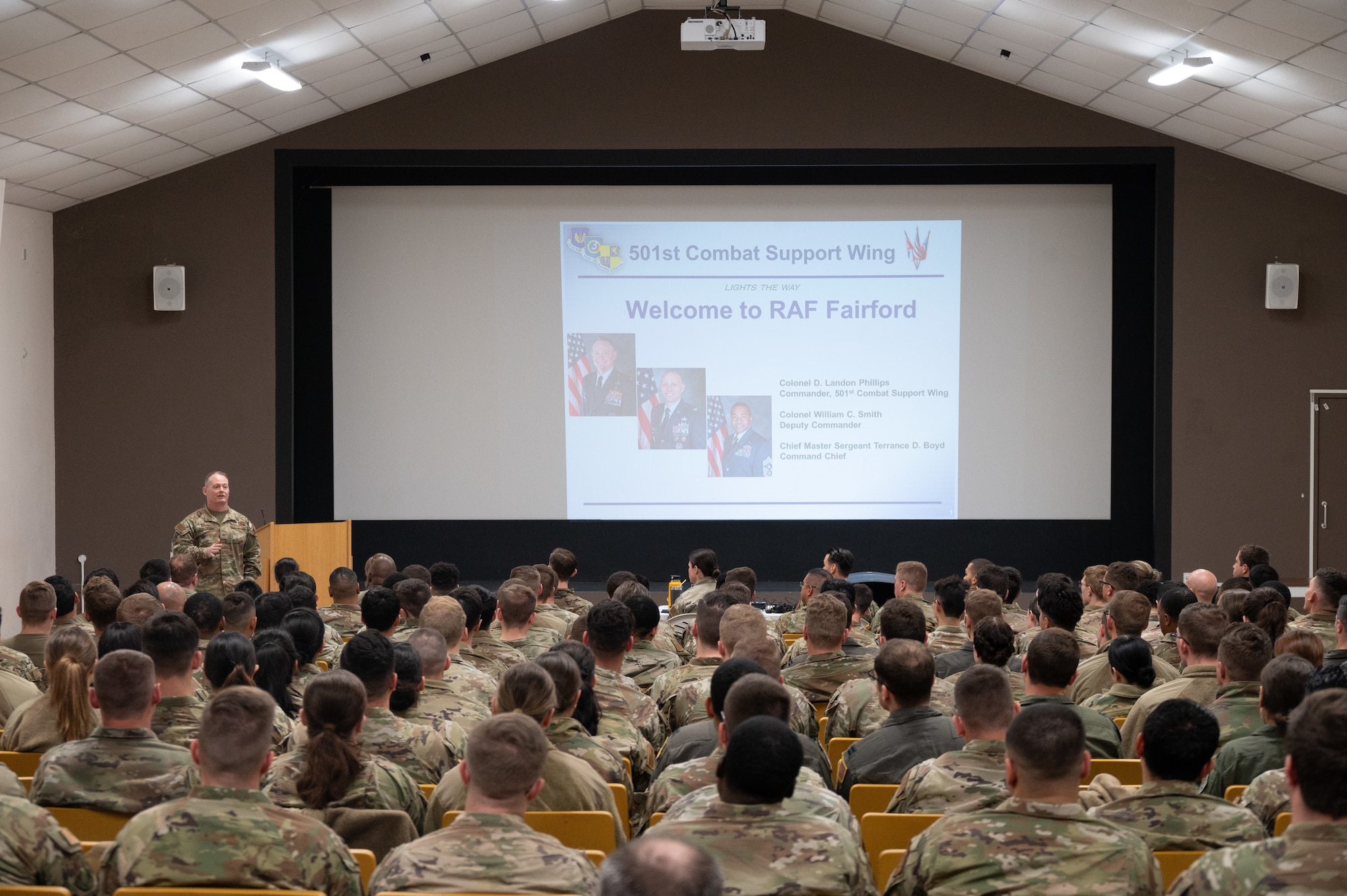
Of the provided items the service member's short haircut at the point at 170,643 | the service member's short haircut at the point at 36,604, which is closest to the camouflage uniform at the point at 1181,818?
the service member's short haircut at the point at 170,643

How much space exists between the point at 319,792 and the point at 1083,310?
33.6 ft

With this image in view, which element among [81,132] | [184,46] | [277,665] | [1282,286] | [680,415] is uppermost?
[184,46]

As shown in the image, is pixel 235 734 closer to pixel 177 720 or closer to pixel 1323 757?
pixel 177 720

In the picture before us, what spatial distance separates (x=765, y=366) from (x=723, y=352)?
0.43m

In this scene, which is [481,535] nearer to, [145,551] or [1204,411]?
[145,551]

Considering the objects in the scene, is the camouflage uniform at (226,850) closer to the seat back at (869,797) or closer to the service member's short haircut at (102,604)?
the seat back at (869,797)

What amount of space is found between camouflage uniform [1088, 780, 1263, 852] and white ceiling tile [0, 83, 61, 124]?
26.1 ft

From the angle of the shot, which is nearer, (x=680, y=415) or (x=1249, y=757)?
(x=1249, y=757)

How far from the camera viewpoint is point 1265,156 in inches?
428

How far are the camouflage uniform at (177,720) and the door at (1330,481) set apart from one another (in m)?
10.7

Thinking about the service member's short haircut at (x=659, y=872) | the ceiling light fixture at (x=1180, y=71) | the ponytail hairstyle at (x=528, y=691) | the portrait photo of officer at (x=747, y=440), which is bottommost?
the ponytail hairstyle at (x=528, y=691)

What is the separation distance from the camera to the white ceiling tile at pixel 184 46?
7.95 m

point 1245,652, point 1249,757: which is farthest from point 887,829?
point 1245,652

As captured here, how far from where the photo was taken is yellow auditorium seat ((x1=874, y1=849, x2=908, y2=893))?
2678 mm
